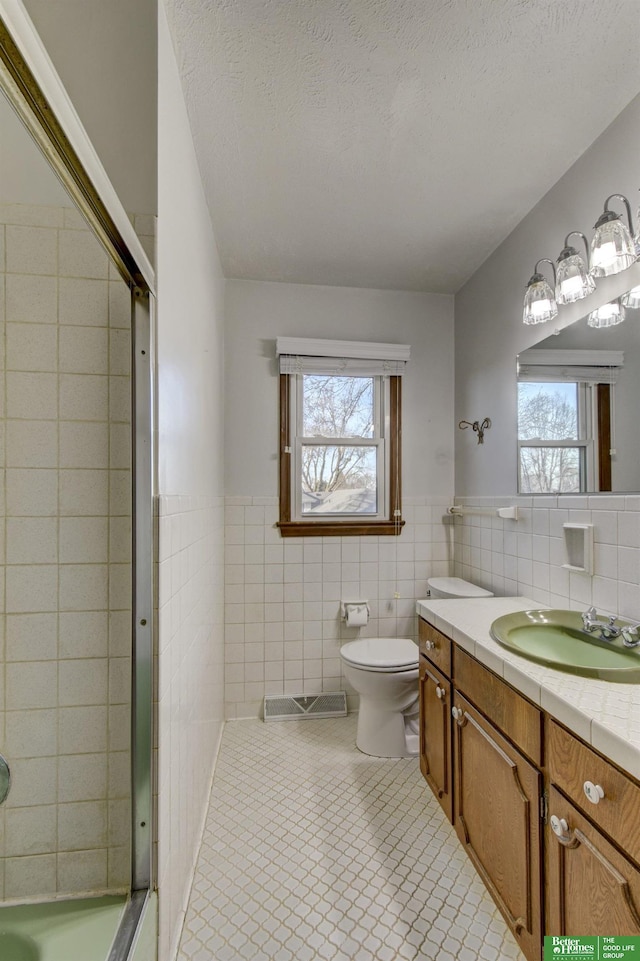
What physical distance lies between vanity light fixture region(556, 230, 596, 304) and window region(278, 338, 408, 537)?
3.87 feet

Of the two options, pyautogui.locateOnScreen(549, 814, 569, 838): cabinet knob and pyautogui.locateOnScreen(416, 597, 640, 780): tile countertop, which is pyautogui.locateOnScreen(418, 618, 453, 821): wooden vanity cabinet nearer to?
pyautogui.locateOnScreen(416, 597, 640, 780): tile countertop

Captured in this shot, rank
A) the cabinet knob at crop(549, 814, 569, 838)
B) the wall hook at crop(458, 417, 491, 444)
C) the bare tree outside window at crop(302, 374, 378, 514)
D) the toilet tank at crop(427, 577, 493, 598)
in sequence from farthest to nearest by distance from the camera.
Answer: the bare tree outside window at crop(302, 374, 378, 514) → the wall hook at crop(458, 417, 491, 444) → the toilet tank at crop(427, 577, 493, 598) → the cabinet knob at crop(549, 814, 569, 838)

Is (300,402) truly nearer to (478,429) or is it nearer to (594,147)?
(478,429)

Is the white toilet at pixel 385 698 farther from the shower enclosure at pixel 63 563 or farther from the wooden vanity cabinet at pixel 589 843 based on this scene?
the shower enclosure at pixel 63 563

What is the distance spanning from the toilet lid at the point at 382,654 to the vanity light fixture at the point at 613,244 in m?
1.77

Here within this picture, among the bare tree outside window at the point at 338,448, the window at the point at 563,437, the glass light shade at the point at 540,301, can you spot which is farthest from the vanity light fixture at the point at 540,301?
the bare tree outside window at the point at 338,448

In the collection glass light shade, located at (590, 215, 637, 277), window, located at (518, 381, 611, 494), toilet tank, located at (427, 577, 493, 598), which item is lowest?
toilet tank, located at (427, 577, 493, 598)

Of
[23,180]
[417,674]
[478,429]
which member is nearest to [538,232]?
[478,429]

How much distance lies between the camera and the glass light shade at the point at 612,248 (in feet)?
4.33

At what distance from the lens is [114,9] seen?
111 cm

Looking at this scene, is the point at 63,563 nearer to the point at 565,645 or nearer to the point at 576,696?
the point at 576,696

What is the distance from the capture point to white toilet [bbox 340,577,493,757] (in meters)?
2.08

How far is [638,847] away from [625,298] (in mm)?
1484
